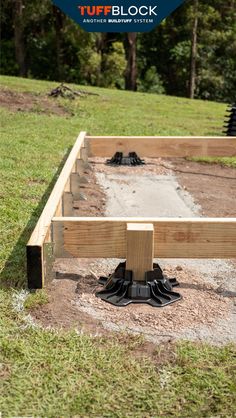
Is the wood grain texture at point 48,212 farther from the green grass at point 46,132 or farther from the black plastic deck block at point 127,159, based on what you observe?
the black plastic deck block at point 127,159

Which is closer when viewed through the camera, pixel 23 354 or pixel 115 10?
pixel 23 354

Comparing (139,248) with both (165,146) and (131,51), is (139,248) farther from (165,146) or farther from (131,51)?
(131,51)

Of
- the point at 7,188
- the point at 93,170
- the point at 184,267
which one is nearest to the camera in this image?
the point at 184,267

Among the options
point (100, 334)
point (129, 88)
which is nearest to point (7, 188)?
point (100, 334)

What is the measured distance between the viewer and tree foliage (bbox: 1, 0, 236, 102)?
2431 centimetres

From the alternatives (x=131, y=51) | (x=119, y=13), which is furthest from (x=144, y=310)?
(x=131, y=51)

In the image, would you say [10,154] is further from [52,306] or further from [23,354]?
[23,354]

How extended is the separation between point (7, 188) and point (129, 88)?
64.3 feet

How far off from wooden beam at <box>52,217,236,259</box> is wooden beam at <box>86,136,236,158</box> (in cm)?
382

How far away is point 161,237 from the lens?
11.0 feet

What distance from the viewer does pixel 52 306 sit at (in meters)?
3.11

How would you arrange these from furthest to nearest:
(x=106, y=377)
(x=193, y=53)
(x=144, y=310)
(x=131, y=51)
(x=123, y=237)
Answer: (x=193, y=53) < (x=131, y=51) < (x=123, y=237) < (x=144, y=310) < (x=106, y=377)

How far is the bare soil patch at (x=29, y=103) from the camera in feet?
35.5

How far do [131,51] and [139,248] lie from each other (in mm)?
21595
